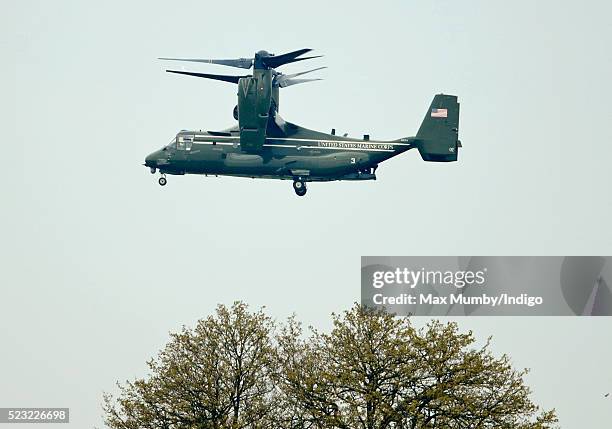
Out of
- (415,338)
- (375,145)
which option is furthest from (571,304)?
(415,338)

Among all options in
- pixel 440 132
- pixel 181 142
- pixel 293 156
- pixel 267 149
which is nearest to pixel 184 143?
pixel 181 142

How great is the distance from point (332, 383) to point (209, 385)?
736 centimetres

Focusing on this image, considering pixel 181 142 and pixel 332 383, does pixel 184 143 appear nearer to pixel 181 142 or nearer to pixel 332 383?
pixel 181 142

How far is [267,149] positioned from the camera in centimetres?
11706

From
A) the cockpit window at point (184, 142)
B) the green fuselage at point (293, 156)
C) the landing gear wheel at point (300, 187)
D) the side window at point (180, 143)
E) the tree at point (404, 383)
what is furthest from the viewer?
the side window at point (180, 143)

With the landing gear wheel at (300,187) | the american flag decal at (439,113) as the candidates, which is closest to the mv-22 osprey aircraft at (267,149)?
the landing gear wheel at (300,187)

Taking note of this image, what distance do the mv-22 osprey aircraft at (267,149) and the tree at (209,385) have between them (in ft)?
51.8

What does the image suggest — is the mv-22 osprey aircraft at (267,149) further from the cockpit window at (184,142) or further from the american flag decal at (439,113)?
the american flag decal at (439,113)

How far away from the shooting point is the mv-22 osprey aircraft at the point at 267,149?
379ft

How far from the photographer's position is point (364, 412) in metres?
97.2

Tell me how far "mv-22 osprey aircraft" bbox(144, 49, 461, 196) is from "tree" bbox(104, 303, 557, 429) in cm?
1598

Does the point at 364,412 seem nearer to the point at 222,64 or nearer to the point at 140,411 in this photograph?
the point at 140,411

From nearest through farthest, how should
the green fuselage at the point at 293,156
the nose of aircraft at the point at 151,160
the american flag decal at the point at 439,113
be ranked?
the green fuselage at the point at 293,156
the nose of aircraft at the point at 151,160
the american flag decal at the point at 439,113

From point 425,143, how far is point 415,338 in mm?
23301
